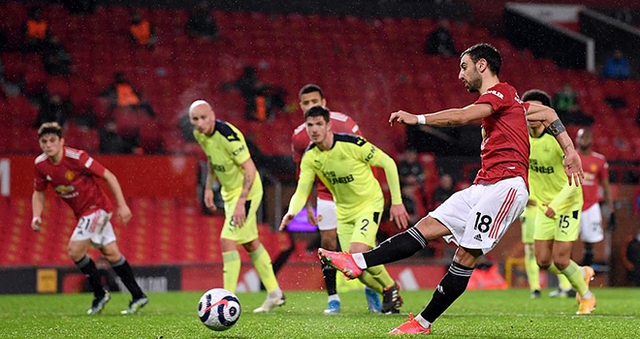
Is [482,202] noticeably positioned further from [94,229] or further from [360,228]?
[94,229]

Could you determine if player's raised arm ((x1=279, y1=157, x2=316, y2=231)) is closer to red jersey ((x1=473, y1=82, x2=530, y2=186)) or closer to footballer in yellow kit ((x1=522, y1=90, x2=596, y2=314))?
footballer in yellow kit ((x1=522, y1=90, x2=596, y2=314))

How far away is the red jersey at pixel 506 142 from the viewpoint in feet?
22.4

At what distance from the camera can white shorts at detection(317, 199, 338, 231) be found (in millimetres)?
10445

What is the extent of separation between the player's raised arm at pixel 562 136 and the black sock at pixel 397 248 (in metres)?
1.15

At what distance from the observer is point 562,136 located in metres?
7.23

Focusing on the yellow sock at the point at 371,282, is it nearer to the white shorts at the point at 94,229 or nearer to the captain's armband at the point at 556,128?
the captain's armband at the point at 556,128

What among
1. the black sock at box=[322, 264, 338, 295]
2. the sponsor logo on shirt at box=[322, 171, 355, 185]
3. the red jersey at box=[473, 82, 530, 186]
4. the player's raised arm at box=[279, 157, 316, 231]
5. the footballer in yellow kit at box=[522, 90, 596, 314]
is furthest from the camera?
the black sock at box=[322, 264, 338, 295]

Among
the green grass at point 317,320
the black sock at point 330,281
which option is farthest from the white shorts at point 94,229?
the black sock at point 330,281

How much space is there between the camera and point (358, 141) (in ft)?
31.2

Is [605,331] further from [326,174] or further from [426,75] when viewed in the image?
[426,75]

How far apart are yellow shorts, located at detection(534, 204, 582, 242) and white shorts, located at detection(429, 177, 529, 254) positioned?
11.4 feet

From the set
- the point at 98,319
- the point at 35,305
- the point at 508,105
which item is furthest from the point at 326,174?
the point at 35,305

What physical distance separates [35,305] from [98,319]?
115 inches

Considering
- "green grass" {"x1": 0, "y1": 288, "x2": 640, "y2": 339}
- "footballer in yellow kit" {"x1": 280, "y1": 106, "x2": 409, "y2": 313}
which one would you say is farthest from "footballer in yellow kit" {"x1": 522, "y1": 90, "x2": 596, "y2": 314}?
"footballer in yellow kit" {"x1": 280, "y1": 106, "x2": 409, "y2": 313}
